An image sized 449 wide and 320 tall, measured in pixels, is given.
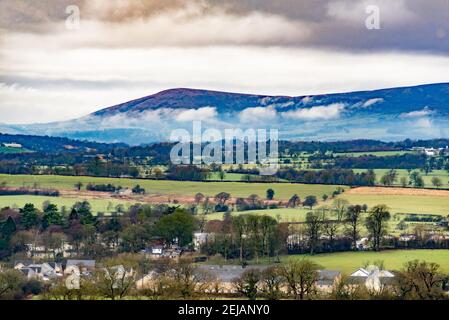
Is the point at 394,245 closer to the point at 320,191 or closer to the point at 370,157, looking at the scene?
the point at 320,191

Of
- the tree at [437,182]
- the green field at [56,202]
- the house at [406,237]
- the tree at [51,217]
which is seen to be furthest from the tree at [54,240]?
the tree at [437,182]

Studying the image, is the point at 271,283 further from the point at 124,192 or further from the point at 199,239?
the point at 124,192

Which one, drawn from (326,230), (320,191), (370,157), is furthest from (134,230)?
(370,157)

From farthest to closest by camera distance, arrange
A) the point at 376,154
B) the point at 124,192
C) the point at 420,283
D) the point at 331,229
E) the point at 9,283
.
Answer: the point at 376,154, the point at 124,192, the point at 331,229, the point at 9,283, the point at 420,283

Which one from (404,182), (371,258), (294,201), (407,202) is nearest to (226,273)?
(371,258)

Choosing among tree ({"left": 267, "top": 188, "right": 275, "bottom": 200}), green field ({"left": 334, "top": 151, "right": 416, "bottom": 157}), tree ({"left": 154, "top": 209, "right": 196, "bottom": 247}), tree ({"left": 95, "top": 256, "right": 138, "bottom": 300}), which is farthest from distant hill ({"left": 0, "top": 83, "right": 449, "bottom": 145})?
tree ({"left": 95, "top": 256, "right": 138, "bottom": 300})

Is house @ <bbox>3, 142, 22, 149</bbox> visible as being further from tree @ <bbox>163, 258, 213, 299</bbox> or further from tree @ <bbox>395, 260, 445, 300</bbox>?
tree @ <bbox>395, 260, 445, 300</bbox>
